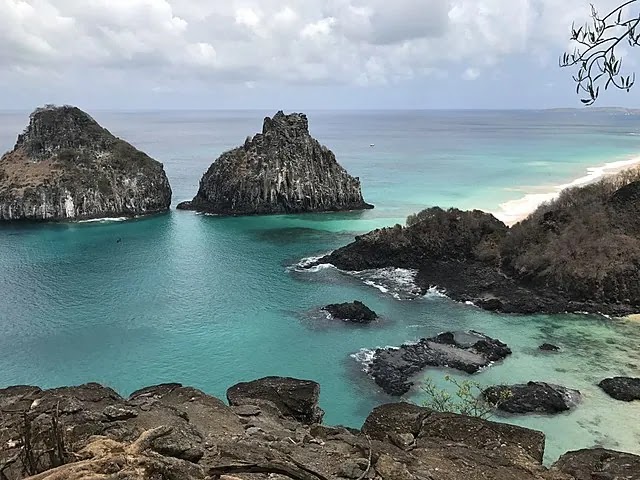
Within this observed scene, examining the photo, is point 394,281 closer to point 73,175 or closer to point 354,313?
point 354,313

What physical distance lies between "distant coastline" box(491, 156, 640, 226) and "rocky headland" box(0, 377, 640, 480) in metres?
68.8

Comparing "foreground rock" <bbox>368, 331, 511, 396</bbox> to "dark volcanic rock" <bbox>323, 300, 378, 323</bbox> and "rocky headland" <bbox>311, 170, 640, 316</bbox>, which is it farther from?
"rocky headland" <bbox>311, 170, 640, 316</bbox>

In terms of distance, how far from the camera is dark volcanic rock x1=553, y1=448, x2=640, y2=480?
43.1 ft

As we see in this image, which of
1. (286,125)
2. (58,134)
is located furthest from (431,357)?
(58,134)

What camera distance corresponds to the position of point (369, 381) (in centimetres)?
3756

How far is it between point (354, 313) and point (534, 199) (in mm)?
68595

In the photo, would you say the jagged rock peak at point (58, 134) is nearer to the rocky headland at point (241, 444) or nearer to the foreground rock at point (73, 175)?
the foreground rock at point (73, 175)

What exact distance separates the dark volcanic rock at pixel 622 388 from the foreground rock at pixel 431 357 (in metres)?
7.17

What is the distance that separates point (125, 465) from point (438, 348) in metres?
34.2

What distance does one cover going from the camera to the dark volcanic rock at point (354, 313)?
4753cm

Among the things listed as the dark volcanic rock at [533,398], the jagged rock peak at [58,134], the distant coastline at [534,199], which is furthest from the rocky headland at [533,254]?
the jagged rock peak at [58,134]

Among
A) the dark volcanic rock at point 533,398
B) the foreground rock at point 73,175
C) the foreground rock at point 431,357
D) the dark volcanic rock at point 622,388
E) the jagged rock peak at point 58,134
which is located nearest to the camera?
the dark volcanic rock at point 533,398

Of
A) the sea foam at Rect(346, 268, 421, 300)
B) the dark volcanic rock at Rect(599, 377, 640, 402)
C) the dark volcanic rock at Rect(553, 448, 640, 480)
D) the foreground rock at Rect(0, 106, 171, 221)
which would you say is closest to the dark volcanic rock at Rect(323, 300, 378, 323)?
the sea foam at Rect(346, 268, 421, 300)

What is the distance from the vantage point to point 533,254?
187 ft
